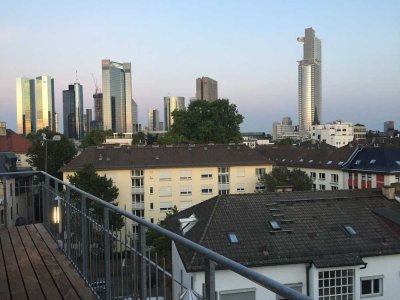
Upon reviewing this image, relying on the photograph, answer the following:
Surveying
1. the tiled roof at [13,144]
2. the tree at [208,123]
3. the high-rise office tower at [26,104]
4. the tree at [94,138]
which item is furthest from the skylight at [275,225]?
the high-rise office tower at [26,104]

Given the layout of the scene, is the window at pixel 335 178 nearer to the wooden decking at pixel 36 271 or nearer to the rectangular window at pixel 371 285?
the rectangular window at pixel 371 285

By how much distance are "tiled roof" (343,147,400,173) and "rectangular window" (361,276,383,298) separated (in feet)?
106

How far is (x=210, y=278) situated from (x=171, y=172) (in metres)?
43.8

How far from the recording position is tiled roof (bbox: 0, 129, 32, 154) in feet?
230

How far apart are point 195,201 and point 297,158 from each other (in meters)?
23.6

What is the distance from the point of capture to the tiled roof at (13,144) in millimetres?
70125

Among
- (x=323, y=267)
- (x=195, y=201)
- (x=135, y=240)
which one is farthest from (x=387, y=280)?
(x=195, y=201)

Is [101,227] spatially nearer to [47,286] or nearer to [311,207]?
[47,286]

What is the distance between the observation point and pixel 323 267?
1655 cm

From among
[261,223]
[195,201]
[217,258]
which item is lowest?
[195,201]

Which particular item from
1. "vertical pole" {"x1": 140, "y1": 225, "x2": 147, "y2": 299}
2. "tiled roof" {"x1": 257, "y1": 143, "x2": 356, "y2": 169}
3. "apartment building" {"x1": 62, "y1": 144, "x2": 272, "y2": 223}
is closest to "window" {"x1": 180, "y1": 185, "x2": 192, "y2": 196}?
"apartment building" {"x1": 62, "y1": 144, "x2": 272, "y2": 223}

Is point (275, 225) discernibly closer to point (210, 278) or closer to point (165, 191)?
point (210, 278)

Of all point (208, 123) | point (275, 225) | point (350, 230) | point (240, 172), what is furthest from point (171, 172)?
point (350, 230)

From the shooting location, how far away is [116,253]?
411cm
